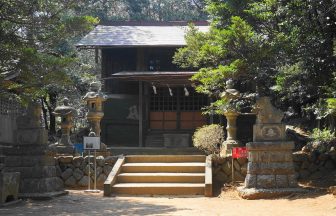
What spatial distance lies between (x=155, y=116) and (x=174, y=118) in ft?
3.08

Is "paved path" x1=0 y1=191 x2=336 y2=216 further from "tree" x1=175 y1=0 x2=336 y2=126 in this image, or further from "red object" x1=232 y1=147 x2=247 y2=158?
"tree" x1=175 y1=0 x2=336 y2=126

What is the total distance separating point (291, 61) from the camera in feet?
42.0

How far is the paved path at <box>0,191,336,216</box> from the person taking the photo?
32.0 ft

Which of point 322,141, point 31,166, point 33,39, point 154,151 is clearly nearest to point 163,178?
point 31,166

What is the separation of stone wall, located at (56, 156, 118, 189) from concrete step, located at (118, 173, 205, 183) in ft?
4.20

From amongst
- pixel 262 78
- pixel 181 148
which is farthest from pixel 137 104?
pixel 262 78

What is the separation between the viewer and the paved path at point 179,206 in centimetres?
975

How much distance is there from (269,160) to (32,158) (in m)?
6.31

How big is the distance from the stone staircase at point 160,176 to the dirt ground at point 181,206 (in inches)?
25.0

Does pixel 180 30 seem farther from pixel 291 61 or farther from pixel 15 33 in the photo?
pixel 15 33

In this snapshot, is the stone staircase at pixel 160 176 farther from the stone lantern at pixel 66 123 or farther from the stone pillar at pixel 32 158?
the stone lantern at pixel 66 123

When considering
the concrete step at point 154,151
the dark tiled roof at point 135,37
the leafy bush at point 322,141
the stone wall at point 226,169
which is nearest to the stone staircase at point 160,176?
the stone wall at point 226,169

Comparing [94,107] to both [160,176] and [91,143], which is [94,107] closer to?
[91,143]

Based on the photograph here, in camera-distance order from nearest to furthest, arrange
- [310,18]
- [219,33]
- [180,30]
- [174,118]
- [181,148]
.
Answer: [310,18]
[219,33]
[181,148]
[174,118]
[180,30]
